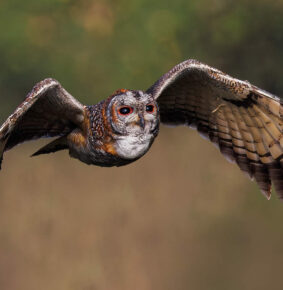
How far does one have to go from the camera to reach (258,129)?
5797mm

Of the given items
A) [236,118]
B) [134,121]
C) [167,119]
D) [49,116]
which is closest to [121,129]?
[134,121]

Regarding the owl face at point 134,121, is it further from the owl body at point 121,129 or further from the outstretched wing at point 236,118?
the outstretched wing at point 236,118

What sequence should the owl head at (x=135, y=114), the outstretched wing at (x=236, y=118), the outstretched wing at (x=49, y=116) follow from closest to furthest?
1. the owl head at (x=135, y=114)
2. the outstretched wing at (x=49, y=116)
3. the outstretched wing at (x=236, y=118)

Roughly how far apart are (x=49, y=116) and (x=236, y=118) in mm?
1395

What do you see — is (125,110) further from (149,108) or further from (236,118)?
(236,118)

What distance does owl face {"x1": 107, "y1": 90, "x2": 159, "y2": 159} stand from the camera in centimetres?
476

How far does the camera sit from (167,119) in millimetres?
5984

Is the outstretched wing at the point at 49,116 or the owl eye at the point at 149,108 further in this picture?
the outstretched wing at the point at 49,116

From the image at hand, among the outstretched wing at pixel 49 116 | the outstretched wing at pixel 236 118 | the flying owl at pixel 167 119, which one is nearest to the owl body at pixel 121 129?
the flying owl at pixel 167 119

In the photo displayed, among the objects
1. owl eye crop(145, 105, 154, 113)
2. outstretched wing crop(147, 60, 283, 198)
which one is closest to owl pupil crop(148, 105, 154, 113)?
owl eye crop(145, 105, 154, 113)

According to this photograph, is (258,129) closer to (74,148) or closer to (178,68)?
(178,68)

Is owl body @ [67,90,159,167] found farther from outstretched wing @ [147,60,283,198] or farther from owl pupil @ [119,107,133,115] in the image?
outstretched wing @ [147,60,283,198]

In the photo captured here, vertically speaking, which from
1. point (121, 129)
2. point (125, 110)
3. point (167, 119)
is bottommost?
point (121, 129)

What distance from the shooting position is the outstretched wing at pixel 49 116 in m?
5.04
